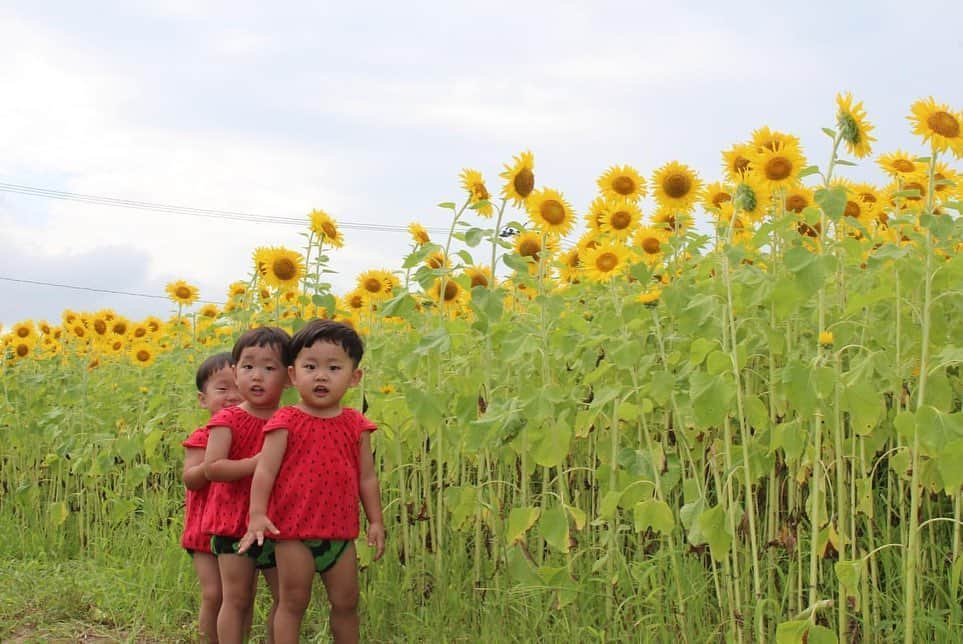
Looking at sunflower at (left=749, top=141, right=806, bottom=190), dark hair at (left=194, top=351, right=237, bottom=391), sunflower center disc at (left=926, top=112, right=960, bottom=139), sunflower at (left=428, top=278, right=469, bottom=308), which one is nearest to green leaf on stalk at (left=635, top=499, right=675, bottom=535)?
sunflower at (left=749, top=141, right=806, bottom=190)

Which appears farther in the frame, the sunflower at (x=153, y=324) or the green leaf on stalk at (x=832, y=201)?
the sunflower at (x=153, y=324)

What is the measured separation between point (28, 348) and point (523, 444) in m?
6.25

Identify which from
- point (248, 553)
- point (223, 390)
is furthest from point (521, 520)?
point (223, 390)

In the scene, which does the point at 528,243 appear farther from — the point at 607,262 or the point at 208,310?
the point at 208,310

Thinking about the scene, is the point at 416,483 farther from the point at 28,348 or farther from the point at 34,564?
the point at 28,348

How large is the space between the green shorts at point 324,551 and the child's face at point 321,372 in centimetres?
42

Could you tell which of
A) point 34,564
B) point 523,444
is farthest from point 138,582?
point 523,444

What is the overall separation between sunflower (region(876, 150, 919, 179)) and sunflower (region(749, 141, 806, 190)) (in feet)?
2.57

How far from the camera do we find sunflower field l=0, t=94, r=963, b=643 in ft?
9.10

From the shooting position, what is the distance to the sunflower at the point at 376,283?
16.5 feet

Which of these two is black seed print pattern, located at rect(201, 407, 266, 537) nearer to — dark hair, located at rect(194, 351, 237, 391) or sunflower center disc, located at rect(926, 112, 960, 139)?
dark hair, located at rect(194, 351, 237, 391)

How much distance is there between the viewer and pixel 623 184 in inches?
175

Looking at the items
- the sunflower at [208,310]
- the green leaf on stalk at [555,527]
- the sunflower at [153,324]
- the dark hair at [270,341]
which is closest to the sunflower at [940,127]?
the green leaf on stalk at [555,527]

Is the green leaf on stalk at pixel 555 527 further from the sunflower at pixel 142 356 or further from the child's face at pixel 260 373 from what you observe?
the sunflower at pixel 142 356
